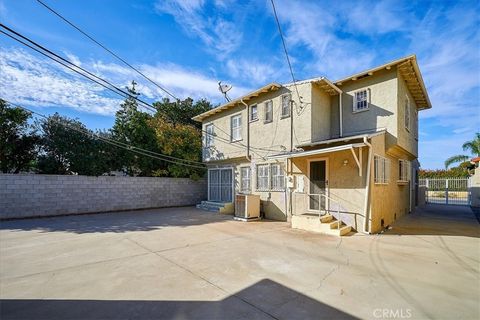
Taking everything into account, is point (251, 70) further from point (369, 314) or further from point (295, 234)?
point (369, 314)

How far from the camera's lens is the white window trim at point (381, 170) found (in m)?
8.35

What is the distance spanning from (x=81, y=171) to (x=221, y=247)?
35.0 feet

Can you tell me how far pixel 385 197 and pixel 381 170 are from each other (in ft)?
3.91

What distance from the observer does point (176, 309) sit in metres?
3.29

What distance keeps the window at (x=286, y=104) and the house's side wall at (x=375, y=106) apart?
231 cm

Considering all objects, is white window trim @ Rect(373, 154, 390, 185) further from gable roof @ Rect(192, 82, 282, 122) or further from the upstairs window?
gable roof @ Rect(192, 82, 282, 122)

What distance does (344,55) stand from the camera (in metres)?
9.10

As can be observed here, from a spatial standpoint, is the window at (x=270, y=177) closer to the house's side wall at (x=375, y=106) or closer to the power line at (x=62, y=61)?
the house's side wall at (x=375, y=106)

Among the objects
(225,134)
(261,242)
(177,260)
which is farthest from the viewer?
(225,134)

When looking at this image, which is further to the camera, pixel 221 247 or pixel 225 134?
pixel 225 134

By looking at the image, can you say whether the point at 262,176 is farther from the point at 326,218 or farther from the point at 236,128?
the point at 326,218

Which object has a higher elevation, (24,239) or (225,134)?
(225,134)

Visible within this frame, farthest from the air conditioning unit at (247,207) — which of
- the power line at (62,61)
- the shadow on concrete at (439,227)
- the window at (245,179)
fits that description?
the power line at (62,61)

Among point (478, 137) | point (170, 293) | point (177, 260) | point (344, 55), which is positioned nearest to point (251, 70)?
point (344, 55)
